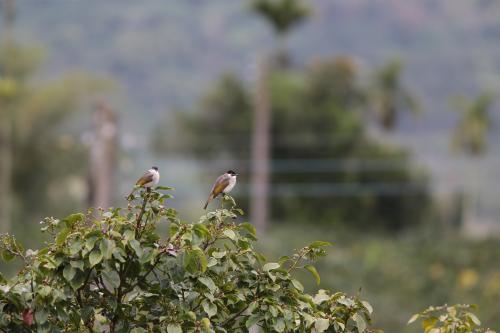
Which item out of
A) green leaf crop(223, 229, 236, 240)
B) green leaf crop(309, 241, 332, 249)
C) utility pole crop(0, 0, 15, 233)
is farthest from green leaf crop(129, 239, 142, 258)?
utility pole crop(0, 0, 15, 233)

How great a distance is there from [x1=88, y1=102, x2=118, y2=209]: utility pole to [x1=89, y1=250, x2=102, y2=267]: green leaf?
372 inches

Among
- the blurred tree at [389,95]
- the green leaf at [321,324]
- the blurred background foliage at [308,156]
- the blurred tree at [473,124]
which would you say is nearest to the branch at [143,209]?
the green leaf at [321,324]

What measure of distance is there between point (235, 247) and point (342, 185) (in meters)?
34.3

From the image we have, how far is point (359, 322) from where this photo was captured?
4.19m

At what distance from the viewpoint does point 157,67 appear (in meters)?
73.0

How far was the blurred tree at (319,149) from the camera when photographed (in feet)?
124

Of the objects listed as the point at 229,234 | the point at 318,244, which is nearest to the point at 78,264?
the point at 229,234

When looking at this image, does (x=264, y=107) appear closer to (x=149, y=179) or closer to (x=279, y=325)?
(x=149, y=179)

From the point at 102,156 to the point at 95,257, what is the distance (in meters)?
10.2

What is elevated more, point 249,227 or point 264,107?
point 264,107

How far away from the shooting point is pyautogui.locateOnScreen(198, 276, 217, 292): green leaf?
3977 millimetres

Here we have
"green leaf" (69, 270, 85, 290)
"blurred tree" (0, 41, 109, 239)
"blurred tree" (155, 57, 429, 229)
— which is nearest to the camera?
"green leaf" (69, 270, 85, 290)

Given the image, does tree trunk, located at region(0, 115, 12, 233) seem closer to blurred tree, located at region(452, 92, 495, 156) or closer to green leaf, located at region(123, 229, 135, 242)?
blurred tree, located at region(452, 92, 495, 156)

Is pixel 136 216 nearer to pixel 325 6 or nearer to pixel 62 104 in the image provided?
pixel 62 104
